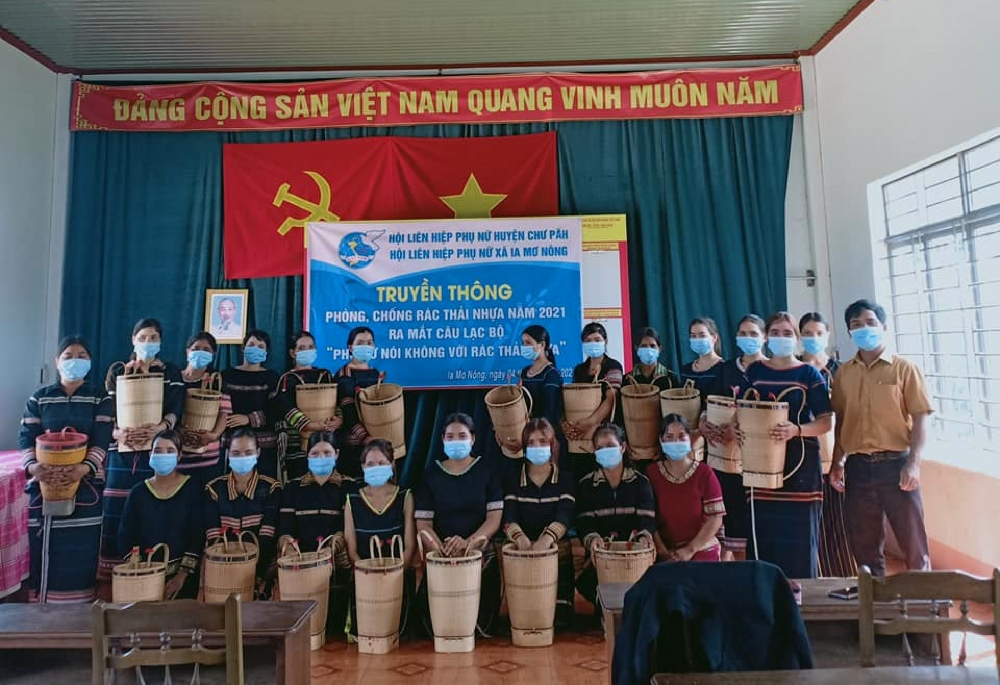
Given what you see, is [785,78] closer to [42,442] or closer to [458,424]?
[458,424]

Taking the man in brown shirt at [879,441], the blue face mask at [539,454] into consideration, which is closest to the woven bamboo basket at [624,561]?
the blue face mask at [539,454]

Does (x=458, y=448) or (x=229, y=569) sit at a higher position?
(x=458, y=448)

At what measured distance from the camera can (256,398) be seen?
363 centimetres

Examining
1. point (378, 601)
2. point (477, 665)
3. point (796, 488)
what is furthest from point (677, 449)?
point (378, 601)

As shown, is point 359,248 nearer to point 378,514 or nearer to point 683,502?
point 378,514

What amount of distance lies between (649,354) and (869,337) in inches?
41.5

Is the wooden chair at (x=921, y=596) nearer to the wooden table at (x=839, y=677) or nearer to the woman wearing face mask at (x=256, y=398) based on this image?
the wooden table at (x=839, y=677)

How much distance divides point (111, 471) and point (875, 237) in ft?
15.7

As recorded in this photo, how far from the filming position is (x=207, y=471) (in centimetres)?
339

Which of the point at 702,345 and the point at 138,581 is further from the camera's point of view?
the point at 702,345

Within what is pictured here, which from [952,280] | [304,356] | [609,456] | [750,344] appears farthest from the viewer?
[952,280]

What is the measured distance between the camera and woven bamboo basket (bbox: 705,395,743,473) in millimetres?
2994

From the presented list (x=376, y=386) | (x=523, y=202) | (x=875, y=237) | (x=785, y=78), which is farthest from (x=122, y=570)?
(x=785, y=78)

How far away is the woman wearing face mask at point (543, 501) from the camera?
3.10 metres
